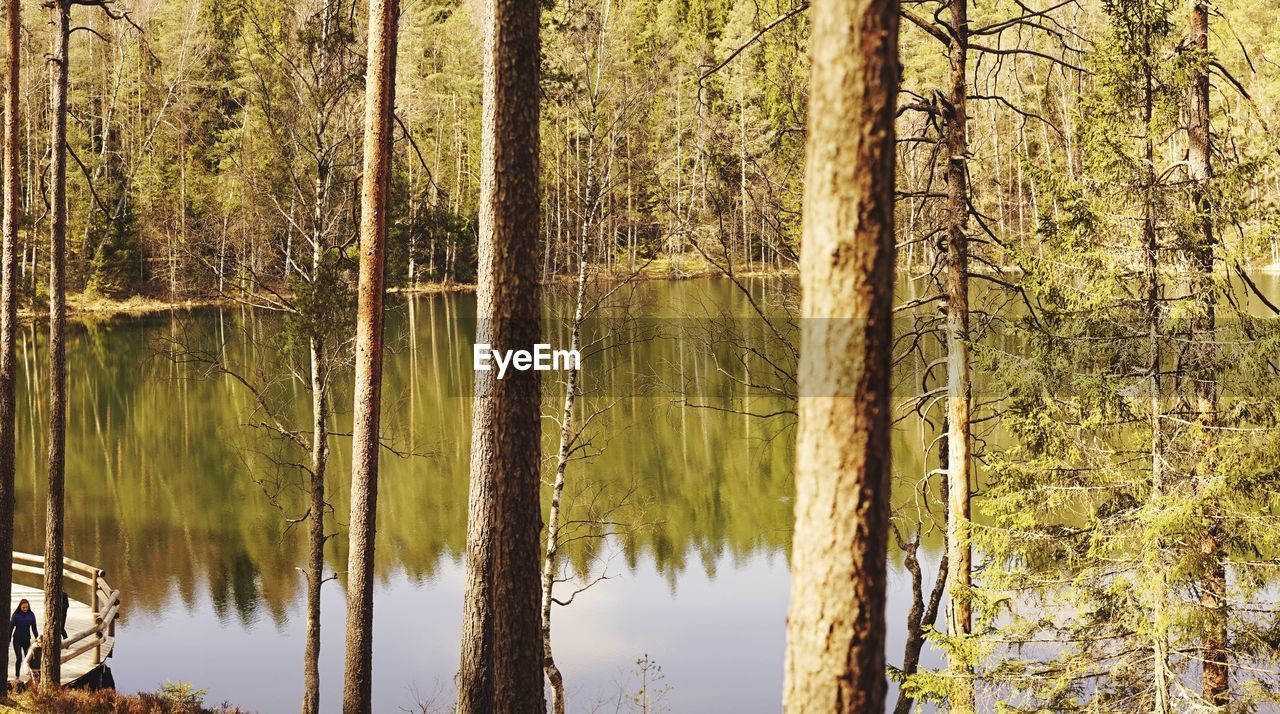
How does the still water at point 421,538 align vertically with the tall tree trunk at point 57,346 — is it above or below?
below

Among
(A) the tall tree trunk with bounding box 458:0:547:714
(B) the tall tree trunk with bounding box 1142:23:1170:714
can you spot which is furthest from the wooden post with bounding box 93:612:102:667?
(B) the tall tree trunk with bounding box 1142:23:1170:714

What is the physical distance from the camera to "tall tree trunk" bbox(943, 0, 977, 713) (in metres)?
7.71

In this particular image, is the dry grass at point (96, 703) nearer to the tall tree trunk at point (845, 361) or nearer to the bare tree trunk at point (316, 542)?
the bare tree trunk at point (316, 542)

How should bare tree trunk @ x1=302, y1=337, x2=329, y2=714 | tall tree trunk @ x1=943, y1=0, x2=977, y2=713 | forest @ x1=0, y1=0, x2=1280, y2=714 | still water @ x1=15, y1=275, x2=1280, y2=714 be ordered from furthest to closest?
still water @ x1=15, y1=275, x2=1280, y2=714
bare tree trunk @ x1=302, y1=337, x2=329, y2=714
tall tree trunk @ x1=943, y1=0, x2=977, y2=713
forest @ x1=0, y1=0, x2=1280, y2=714

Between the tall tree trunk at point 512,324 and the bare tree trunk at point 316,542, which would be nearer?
the tall tree trunk at point 512,324

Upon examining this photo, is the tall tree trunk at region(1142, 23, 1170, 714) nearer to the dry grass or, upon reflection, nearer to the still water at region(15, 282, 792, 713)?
the still water at region(15, 282, 792, 713)

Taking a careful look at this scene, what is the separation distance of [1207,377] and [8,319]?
1031cm

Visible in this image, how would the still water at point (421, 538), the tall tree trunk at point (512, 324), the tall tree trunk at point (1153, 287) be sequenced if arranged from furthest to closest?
the still water at point (421, 538)
the tall tree trunk at point (1153, 287)
the tall tree trunk at point (512, 324)

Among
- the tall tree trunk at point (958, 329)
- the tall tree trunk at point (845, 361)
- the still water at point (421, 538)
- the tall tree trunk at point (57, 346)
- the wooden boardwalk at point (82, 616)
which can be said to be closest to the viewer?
the tall tree trunk at point (845, 361)

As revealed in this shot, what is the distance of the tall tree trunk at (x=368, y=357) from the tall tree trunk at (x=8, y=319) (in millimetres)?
3970

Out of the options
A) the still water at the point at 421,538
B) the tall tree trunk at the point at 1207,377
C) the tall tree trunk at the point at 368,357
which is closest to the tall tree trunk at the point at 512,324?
the tall tree trunk at the point at 368,357

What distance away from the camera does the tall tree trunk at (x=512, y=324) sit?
5375 millimetres

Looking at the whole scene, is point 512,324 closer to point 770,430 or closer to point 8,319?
point 8,319

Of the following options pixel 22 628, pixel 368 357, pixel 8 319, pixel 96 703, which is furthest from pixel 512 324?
pixel 22 628
